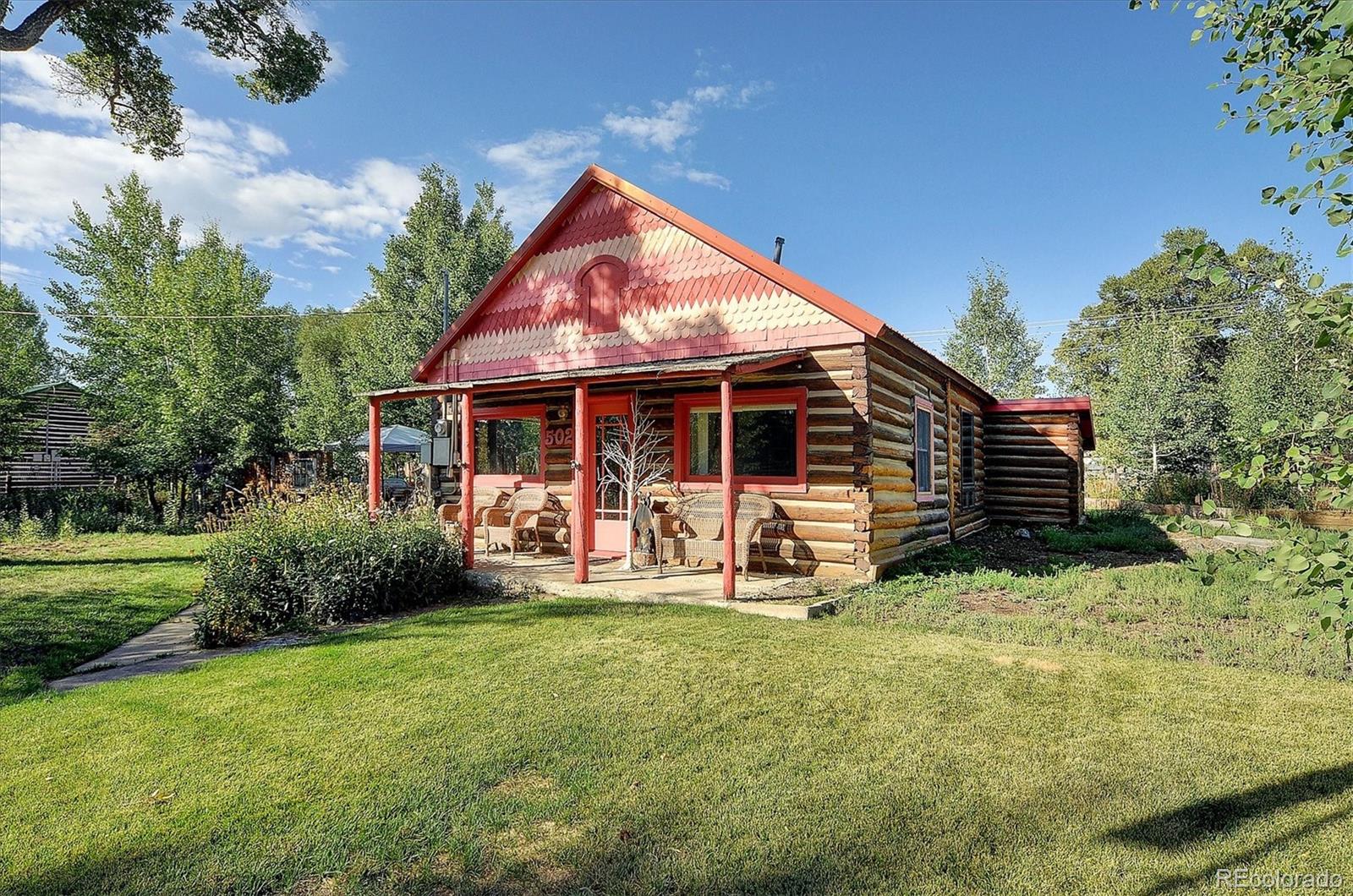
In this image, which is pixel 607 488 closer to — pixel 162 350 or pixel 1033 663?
pixel 1033 663

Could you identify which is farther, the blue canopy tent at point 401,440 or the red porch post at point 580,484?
the blue canopy tent at point 401,440

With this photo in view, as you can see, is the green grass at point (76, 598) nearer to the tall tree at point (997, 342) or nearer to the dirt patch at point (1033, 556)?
the dirt patch at point (1033, 556)

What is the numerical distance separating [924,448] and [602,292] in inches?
246

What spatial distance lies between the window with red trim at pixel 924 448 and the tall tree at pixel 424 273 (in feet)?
60.3

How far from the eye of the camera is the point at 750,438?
9.66m

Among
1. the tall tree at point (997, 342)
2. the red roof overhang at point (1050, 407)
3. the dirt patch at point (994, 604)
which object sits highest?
the tall tree at point (997, 342)

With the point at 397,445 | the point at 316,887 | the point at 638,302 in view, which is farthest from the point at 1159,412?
the point at 316,887

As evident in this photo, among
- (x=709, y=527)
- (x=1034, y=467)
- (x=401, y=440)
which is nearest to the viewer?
(x=709, y=527)

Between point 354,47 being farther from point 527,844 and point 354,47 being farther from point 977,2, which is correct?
point 527,844

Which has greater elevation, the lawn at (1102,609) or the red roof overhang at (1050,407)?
the red roof overhang at (1050,407)

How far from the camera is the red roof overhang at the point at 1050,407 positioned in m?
15.4

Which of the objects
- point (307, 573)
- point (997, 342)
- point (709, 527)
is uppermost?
point (997, 342)

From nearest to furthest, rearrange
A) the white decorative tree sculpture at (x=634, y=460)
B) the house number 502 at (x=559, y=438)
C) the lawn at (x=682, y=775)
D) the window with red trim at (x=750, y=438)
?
the lawn at (x=682, y=775), the window with red trim at (x=750, y=438), the white decorative tree sculpture at (x=634, y=460), the house number 502 at (x=559, y=438)

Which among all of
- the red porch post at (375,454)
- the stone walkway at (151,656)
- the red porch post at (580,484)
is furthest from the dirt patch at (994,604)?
the red porch post at (375,454)
